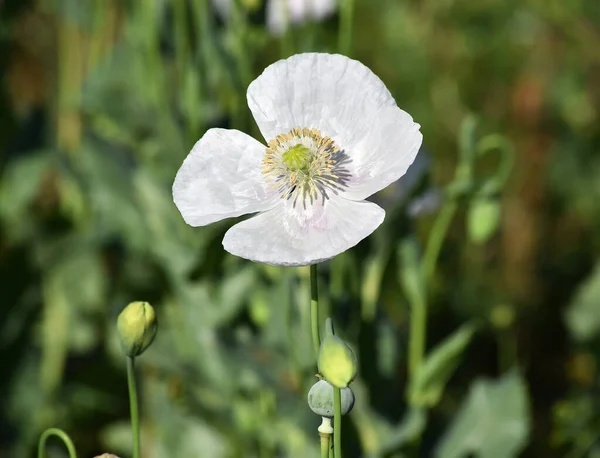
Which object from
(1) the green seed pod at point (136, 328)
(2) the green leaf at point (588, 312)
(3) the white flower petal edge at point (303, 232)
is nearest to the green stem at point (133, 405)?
(1) the green seed pod at point (136, 328)

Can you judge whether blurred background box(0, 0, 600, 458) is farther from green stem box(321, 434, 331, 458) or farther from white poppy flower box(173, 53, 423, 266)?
green stem box(321, 434, 331, 458)

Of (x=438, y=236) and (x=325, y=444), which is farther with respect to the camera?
(x=438, y=236)

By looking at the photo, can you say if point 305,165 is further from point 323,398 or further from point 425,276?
point 425,276

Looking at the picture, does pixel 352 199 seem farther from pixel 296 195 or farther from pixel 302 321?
pixel 302 321

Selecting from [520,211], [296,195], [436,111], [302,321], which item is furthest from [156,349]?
[436,111]

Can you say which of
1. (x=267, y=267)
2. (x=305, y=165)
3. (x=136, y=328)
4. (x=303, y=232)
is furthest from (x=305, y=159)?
(x=267, y=267)

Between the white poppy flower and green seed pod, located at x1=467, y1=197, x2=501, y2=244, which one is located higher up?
green seed pod, located at x1=467, y1=197, x2=501, y2=244

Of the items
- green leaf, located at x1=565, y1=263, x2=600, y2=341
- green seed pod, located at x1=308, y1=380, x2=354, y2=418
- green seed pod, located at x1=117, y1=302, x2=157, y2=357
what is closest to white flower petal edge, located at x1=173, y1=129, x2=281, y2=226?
green seed pod, located at x1=117, y1=302, x2=157, y2=357
